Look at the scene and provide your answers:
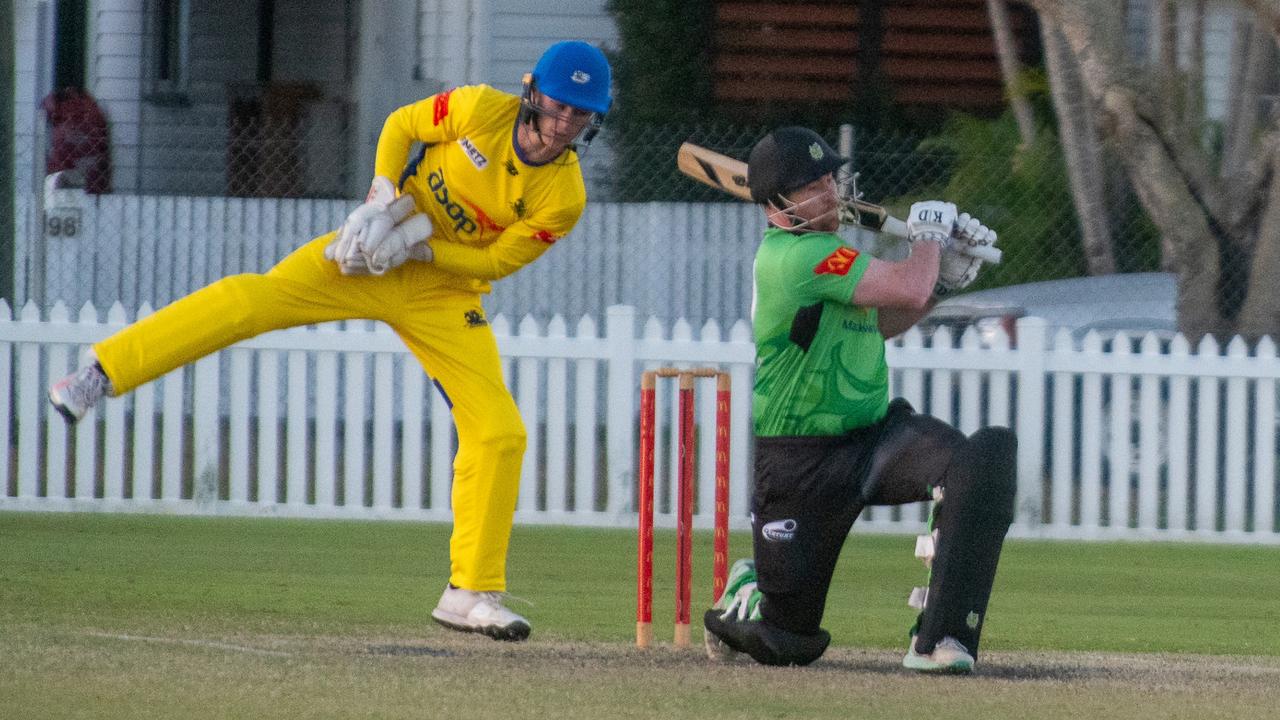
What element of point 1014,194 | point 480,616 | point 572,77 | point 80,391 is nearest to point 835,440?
point 480,616

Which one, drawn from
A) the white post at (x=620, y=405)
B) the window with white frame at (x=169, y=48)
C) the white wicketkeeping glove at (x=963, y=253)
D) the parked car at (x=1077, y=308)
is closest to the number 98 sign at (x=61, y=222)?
the window with white frame at (x=169, y=48)

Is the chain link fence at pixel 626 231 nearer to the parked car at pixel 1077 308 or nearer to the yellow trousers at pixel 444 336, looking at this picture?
the parked car at pixel 1077 308

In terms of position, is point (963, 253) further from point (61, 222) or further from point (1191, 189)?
point (61, 222)

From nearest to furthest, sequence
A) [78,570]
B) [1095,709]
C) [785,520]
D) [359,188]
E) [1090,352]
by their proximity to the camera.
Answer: [1095,709] → [785,520] → [78,570] → [1090,352] → [359,188]

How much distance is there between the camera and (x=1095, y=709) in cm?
561

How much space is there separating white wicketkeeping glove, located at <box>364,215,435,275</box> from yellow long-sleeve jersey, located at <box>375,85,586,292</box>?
7 centimetres

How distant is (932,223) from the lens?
20.2ft

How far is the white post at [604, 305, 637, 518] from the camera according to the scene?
35.9ft

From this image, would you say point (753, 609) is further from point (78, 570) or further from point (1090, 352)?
point (1090, 352)

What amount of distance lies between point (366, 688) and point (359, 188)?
41.6ft

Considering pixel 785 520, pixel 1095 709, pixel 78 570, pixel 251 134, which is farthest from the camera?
pixel 251 134

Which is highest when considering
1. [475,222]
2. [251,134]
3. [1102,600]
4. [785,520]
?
[251,134]

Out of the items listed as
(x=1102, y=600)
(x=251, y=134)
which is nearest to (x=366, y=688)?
(x=1102, y=600)

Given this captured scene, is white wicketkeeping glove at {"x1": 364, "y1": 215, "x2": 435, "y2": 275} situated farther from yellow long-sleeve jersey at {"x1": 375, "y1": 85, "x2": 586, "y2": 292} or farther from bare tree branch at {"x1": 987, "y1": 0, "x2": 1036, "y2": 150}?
bare tree branch at {"x1": 987, "y1": 0, "x2": 1036, "y2": 150}
